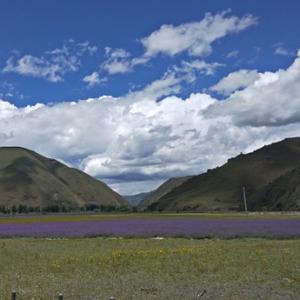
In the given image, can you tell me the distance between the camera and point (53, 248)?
38.5 metres

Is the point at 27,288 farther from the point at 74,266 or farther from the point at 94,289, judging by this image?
the point at 74,266

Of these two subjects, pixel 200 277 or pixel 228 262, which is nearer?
pixel 200 277

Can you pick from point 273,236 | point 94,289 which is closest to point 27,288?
Result: point 94,289

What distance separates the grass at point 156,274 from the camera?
18.9 metres

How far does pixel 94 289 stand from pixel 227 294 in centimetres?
480

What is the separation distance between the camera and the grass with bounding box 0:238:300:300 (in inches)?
743

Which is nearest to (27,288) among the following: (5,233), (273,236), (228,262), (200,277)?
(200,277)

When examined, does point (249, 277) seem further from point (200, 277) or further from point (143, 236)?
point (143, 236)

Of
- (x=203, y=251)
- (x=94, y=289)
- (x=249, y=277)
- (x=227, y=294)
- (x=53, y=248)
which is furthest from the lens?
(x=53, y=248)

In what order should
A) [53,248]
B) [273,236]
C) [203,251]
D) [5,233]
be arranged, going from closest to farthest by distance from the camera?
[203,251], [53,248], [273,236], [5,233]

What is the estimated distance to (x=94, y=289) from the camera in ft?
64.8

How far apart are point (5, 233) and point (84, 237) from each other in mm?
11169

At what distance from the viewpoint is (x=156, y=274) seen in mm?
23766

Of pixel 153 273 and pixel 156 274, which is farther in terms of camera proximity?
pixel 153 273
